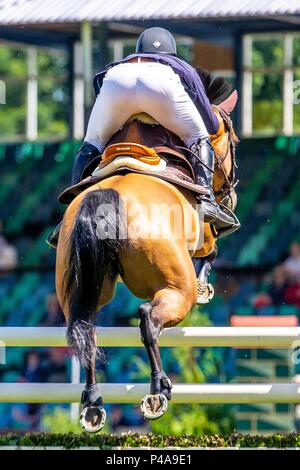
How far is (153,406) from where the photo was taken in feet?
18.0

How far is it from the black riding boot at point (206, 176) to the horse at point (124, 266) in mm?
442

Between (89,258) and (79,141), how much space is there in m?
8.46

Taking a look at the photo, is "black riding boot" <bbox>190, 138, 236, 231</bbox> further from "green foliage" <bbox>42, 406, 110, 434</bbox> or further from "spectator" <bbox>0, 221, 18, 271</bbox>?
"spectator" <bbox>0, 221, 18, 271</bbox>

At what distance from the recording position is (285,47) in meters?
14.2

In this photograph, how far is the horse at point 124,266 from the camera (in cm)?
560

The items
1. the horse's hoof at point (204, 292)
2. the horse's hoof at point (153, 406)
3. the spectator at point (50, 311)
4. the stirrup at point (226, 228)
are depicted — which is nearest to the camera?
the horse's hoof at point (153, 406)

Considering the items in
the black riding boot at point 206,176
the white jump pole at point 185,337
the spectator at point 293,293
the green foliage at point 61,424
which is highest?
the black riding boot at point 206,176

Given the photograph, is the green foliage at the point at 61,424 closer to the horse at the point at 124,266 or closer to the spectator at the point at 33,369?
the spectator at the point at 33,369

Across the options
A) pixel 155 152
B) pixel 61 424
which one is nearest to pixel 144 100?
pixel 155 152

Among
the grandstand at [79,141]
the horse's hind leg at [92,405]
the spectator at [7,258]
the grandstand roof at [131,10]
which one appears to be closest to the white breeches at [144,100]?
the horse's hind leg at [92,405]

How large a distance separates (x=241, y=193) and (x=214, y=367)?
3.88 m

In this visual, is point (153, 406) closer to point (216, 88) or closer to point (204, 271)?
point (204, 271)

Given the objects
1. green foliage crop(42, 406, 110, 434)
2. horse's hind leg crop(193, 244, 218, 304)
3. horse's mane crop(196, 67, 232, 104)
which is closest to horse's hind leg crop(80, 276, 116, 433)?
horse's hind leg crop(193, 244, 218, 304)

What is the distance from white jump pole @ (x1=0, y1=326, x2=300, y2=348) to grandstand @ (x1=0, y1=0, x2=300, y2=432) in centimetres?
421
